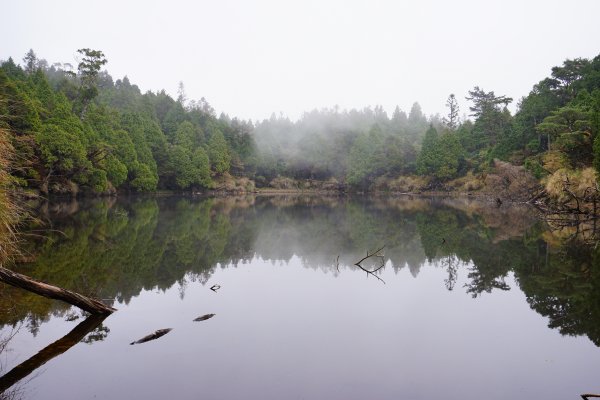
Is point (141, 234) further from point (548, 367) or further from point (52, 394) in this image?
point (548, 367)

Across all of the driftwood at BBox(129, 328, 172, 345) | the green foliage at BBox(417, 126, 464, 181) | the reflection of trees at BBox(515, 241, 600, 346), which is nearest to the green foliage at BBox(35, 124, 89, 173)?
the driftwood at BBox(129, 328, 172, 345)

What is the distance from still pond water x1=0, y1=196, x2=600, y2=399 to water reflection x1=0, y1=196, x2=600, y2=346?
0.07 metres

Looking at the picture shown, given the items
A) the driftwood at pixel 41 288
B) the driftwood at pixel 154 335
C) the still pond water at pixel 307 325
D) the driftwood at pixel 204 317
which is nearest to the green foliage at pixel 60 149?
the still pond water at pixel 307 325

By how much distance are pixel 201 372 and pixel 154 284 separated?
4.47 metres

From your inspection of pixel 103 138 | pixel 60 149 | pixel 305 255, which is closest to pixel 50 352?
pixel 305 255

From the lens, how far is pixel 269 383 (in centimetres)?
472

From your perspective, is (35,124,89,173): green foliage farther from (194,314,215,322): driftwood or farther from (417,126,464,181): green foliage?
(417,126,464,181): green foliage

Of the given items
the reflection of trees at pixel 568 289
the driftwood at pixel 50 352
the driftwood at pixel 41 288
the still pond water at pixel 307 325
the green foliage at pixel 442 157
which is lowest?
the reflection of trees at pixel 568 289

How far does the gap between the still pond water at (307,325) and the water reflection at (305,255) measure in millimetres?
65

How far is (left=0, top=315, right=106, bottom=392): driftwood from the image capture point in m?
4.71

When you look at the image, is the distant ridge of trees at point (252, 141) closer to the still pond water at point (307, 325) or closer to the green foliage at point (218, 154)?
the green foliage at point (218, 154)

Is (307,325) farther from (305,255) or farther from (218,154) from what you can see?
(218,154)

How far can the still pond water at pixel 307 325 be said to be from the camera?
186 inches

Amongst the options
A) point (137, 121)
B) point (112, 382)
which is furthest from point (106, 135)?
point (112, 382)
